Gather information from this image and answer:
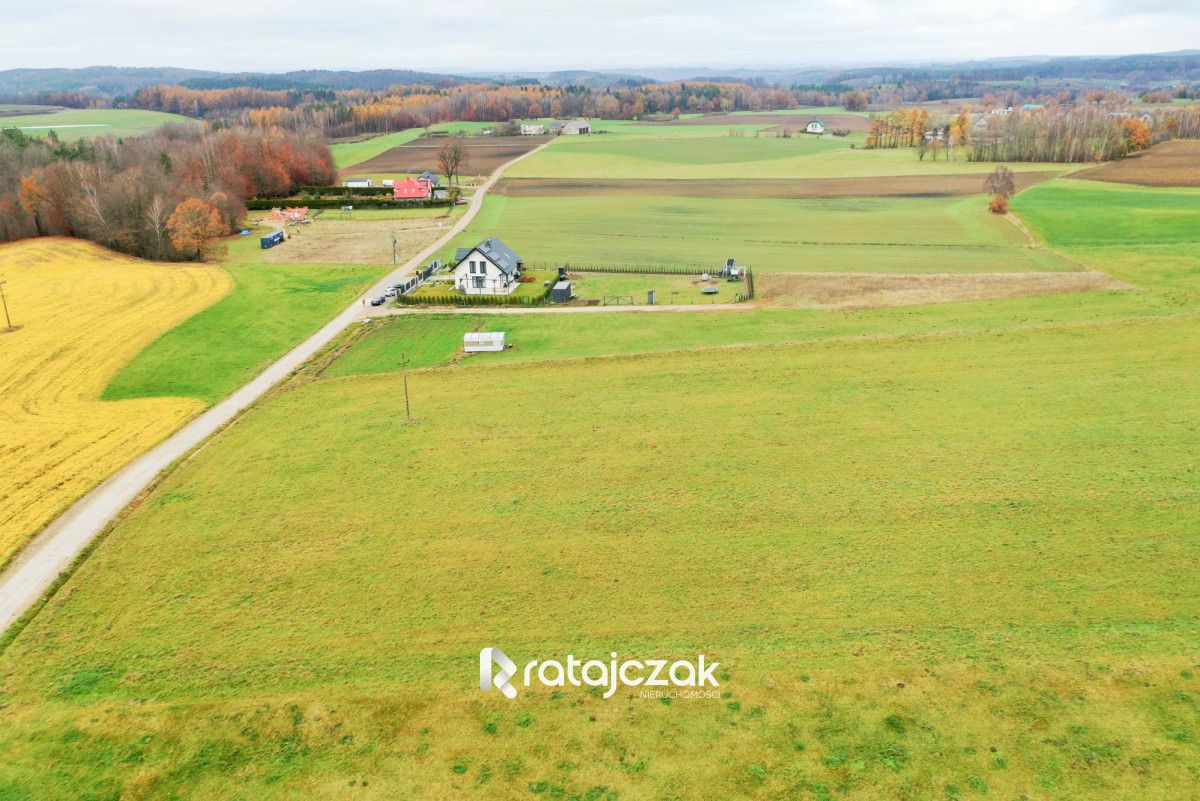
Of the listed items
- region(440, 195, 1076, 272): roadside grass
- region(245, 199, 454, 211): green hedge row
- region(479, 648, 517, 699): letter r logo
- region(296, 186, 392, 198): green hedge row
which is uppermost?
region(296, 186, 392, 198): green hedge row

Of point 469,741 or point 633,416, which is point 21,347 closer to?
point 633,416

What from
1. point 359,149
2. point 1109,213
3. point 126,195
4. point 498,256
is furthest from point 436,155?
point 1109,213

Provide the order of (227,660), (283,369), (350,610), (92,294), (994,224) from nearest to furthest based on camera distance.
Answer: (227,660), (350,610), (283,369), (92,294), (994,224)

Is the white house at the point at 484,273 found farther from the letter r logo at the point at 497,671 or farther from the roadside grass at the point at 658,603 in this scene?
the letter r logo at the point at 497,671

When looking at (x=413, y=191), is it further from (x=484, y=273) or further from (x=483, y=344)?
(x=483, y=344)

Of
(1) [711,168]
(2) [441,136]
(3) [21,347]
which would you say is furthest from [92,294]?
(2) [441,136]

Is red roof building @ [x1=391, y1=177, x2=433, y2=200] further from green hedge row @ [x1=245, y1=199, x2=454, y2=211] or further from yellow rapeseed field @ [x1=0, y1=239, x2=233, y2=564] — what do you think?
yellow rapeseed field @ [x1=0, y1=239, x2=233, y2=564]

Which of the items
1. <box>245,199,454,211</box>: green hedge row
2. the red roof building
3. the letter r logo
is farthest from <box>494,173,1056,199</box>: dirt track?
the letter r logo
